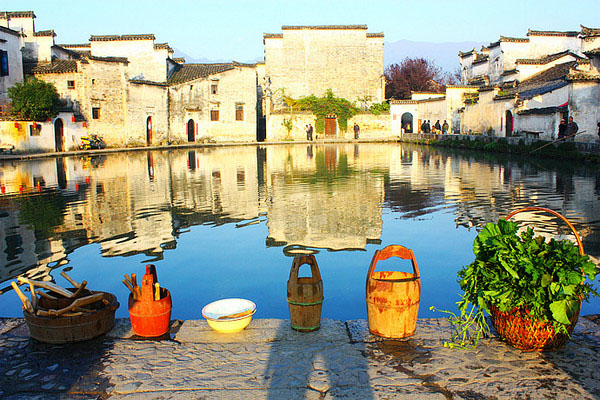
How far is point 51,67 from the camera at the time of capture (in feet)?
122

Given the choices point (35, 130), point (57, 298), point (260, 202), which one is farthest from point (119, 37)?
point (57, 298)

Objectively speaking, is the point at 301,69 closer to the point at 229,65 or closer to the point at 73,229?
the point at 229,65

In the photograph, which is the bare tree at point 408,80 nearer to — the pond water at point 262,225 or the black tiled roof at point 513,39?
the black tiled roof at point 513,39

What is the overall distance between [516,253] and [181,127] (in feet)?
139

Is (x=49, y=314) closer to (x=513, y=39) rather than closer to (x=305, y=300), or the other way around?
(x=305, y=300)

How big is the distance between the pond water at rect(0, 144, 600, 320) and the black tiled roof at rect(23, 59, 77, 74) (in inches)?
811

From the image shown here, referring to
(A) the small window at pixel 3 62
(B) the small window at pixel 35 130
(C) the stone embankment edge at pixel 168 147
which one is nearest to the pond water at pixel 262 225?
(C) the stone embankment edge at pixel 168 147

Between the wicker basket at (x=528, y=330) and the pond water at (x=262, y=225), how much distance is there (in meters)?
1.59

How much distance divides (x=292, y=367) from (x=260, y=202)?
9.03 m

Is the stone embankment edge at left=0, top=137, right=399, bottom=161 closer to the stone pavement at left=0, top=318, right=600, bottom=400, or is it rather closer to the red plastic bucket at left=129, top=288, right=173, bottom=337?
the red plastic bucket at left=129, top=288, right=173, bottom=337

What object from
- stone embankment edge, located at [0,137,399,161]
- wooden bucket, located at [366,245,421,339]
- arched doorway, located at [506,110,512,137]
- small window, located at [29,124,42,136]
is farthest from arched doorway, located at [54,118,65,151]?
wooden bucket, located at [366,245,421,339]

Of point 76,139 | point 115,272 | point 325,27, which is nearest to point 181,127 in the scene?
point 76,139

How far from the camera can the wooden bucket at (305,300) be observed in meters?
4.55

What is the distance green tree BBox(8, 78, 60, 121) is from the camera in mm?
31016
